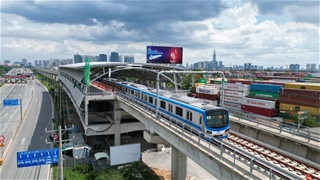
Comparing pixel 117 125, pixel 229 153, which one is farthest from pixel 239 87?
pixel 229 153

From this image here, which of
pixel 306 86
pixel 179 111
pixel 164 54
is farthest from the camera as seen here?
pixel 164 54

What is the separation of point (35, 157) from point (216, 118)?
47.5 feet

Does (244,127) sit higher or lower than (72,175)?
higher

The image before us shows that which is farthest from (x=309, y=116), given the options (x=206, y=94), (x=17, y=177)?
(x=17, y=177)

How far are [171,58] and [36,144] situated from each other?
1156 inches

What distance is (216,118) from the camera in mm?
16219

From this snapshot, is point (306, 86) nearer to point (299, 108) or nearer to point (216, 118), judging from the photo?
point (299, 108)

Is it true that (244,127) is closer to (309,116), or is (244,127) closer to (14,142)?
(309,116)

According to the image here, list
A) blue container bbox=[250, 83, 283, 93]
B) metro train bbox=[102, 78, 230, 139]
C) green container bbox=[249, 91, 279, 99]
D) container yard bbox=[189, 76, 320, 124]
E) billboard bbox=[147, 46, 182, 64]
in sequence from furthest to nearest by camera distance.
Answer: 1. billboard bbox=[147, 46, 182, 64]
2. green container bbox=[249, 91, 279, 99]
3. blue container bbox=[250, 83, 283, 93]
4. container yard bbox=[189, 76, 320, 124]
5. metro train bbox=[102, 78, 230, 139]

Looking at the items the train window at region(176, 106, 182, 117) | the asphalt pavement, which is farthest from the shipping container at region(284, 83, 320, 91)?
the train window at region(176, 106, 182, 117)

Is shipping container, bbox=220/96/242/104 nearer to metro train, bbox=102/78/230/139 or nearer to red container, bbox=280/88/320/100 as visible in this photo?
red container, bbox=280/88/320/100

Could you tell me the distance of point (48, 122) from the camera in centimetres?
4544

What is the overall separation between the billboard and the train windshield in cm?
3283

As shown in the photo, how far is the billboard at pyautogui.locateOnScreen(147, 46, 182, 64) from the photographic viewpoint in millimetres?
48281
